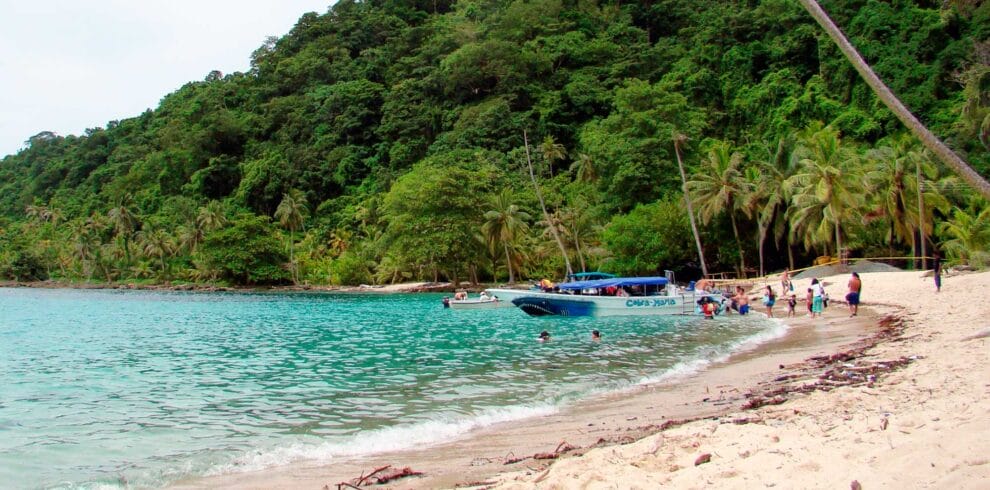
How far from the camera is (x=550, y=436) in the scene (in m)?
8.97

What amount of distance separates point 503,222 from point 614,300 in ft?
93.0

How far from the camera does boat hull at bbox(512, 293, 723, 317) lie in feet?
101

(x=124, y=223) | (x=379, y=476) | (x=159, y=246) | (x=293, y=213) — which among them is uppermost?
(x=124, y=223)

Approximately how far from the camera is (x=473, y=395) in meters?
12.3

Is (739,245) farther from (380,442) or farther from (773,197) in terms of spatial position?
(380,442)

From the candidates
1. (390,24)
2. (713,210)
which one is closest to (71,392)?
(713,210)

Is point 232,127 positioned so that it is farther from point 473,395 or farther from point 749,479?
point 749,479

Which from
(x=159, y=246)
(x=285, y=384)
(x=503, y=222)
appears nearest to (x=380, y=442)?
(x=285, y=384)

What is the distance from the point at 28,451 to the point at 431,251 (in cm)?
4954

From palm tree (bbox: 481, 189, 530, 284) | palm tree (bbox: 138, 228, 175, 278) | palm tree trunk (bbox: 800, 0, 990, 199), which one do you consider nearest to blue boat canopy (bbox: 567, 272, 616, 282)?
palm tree (bbox: 481, 189, 530, 284)

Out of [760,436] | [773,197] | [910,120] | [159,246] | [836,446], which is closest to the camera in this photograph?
[836,446]

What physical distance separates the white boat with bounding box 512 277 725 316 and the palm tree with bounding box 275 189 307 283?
4827 centimetres

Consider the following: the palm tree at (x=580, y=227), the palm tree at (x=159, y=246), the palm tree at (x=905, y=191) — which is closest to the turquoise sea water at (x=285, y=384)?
the palm tree at (x=905, y=191)

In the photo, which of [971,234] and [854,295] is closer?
[854,295]
